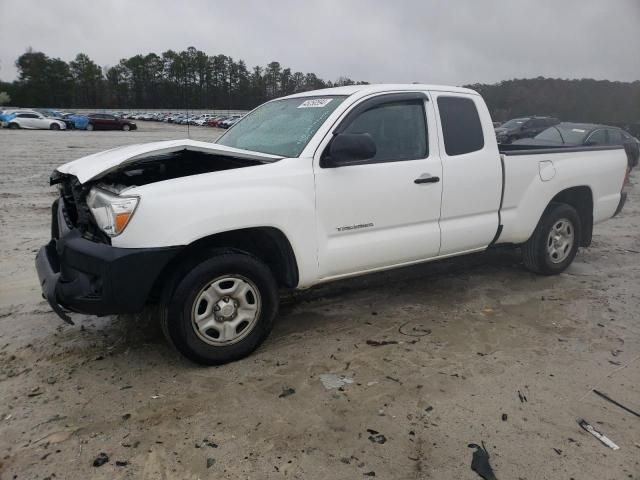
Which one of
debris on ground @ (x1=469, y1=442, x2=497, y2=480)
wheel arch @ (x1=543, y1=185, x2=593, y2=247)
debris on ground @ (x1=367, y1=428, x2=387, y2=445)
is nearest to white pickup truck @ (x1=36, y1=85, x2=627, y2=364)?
wheel arch @ (x1=543, y1=185, x2=593, y2=247)

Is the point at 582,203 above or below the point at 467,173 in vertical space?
below

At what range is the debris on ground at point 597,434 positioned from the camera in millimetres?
2741

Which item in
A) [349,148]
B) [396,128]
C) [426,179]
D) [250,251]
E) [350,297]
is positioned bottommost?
[350,297]

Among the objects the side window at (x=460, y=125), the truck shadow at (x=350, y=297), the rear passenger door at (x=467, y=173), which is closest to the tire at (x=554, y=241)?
the truck shadow at (x=350, y=297)

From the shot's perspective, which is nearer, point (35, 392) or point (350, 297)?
point (35, 392)

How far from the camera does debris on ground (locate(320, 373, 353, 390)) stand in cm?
328

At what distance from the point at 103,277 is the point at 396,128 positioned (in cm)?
248

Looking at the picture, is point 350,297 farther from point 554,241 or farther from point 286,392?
point 554,241

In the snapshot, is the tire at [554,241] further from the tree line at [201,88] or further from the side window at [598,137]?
the tree line at [201,88]

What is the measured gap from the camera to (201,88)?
110938 millimetres

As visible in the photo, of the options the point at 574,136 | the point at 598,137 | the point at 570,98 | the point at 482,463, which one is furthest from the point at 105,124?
the point at 570,98

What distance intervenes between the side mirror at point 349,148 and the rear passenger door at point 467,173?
3.22 ft

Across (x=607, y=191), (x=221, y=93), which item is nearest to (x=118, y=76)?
(x=221, y=93)

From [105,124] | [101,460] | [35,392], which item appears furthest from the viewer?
[105,124]
